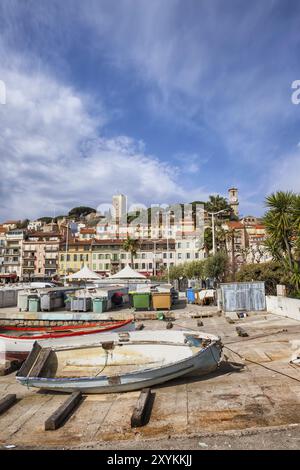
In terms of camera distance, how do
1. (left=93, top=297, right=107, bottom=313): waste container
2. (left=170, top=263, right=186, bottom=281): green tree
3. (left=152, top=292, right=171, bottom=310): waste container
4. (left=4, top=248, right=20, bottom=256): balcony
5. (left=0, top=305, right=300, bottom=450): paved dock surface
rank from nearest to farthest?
(left=0, top=305, right=300, bottom=450): paved dock surface < (left=93, top=297, right=107, bottom=313): waste container < (left=152, top=292, right=171, bottom=310): waste container < (left=170, top=263, right=186, bottom=281): green tree < (left=4, top=248, right=20, bottom=256): balcony

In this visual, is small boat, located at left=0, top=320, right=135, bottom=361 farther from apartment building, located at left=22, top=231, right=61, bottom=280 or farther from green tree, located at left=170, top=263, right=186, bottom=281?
apartment building, located at left=22, top=231, right=61, bottom=280

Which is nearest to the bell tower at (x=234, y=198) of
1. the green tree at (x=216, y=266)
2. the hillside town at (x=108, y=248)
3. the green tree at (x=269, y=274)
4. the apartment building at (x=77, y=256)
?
the hillside town at (x=108, y=248)

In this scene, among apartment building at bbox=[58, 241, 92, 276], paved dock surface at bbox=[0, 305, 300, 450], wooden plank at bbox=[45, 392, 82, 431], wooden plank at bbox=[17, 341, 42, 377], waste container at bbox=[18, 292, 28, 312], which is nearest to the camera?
paved dock surface at bbox=[0, 305, 300, 450]

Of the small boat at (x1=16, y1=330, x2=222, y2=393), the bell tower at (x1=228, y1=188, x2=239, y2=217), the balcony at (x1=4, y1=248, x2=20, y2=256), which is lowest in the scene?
the small boat at (x1=16, y1=330, x2=222, y2=393)

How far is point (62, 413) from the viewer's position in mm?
7641

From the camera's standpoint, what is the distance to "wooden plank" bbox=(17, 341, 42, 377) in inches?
377

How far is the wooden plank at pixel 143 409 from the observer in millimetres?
7015

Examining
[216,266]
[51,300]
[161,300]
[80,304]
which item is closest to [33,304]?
[51,300]

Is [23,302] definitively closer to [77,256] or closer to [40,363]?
[40,363]

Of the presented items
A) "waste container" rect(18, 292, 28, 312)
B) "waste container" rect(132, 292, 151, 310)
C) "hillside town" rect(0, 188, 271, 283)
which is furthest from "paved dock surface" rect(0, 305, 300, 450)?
"hillside town" rect(0, 188, 271, 283)

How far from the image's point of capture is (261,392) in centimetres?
848

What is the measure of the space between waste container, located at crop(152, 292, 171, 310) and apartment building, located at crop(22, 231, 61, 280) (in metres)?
68.9

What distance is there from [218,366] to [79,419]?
4812mm
